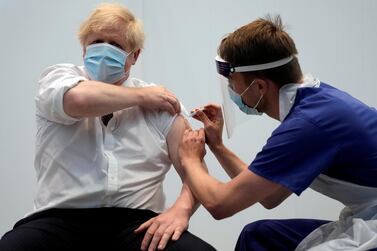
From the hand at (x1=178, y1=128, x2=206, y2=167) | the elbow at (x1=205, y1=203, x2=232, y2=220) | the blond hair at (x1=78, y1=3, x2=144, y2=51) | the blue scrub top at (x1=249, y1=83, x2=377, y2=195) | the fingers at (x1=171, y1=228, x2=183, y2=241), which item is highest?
the blond hair at (x1=78, y1=3, x2=144, y2=51)

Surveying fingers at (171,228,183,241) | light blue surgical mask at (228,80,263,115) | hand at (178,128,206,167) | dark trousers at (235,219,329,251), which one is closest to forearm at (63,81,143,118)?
hand at (178,128,206,167)

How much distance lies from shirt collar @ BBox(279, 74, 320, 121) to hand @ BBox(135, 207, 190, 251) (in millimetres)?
468

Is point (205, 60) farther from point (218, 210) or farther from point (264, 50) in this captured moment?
point (218, 210)

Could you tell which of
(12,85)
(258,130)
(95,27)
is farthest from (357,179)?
(12,85)

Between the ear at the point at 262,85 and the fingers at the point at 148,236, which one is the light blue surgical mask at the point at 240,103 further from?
the fingers at the point at 148,236

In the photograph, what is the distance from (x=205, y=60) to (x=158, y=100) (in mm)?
1160

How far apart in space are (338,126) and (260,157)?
0.78 ft

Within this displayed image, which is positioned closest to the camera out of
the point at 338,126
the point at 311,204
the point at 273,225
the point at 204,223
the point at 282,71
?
the point at 338,126

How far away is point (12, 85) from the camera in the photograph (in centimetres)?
237

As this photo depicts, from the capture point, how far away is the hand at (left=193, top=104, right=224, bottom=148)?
1628 mm

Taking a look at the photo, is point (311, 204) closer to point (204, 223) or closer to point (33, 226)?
point (204, 223)

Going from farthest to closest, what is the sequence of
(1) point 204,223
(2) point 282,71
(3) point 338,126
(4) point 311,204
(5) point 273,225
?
(1) point 204,223, (4) point 311,204, (5) point 273,225, (2) point 282,71, (3) point 338,126

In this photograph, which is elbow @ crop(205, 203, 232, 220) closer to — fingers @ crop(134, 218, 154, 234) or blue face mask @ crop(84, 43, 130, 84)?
fingers @ crop(134, 218, 154, 234)

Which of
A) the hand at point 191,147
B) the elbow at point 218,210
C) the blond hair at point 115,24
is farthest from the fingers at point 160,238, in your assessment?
the blond hair at point 115,24
